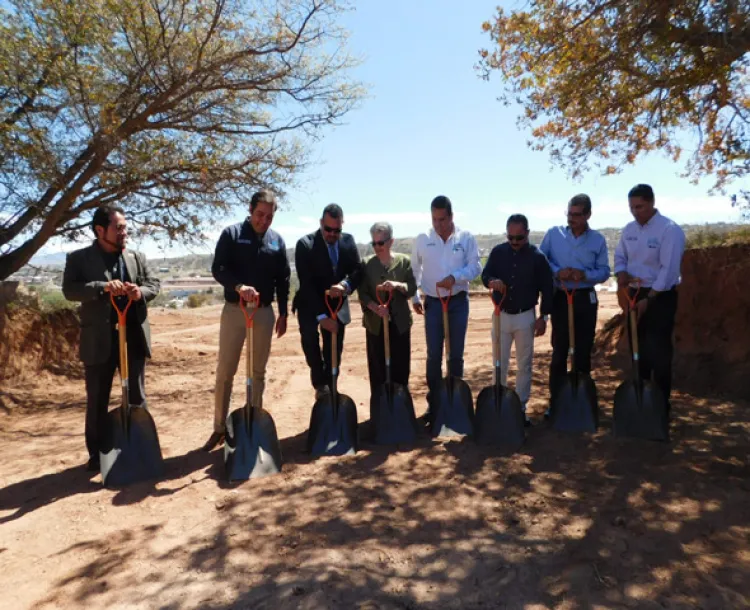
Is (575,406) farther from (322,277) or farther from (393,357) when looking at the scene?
(322,277)

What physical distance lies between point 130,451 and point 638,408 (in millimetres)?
3899

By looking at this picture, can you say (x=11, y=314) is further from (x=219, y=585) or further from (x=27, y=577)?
(x=219, y=585)

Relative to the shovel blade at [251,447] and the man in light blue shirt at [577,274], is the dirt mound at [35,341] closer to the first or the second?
the shovel blade at [251,447]

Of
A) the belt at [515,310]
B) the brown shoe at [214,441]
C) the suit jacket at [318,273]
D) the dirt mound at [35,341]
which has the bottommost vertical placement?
the brown shoe at [214,441]

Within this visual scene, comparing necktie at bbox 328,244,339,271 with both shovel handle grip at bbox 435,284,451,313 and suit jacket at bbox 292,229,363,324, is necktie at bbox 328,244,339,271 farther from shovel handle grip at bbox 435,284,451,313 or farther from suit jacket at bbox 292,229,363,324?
shovel handle grip at bbox 435,284,451,313

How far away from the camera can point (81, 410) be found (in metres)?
6.25

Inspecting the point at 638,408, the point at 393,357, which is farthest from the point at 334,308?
the point at 638,408

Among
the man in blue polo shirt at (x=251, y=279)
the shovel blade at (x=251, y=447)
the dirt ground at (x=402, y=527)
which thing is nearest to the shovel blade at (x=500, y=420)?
the dirt ground at (x=402, y=527)

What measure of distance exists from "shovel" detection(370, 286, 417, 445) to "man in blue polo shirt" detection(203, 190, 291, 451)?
0.90 meters

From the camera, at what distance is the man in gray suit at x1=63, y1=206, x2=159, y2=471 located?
375cm

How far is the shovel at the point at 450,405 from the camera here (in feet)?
14.9

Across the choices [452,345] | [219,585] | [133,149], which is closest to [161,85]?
[133,149]

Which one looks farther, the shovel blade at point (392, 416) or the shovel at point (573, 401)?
the shovel at point (573, 401)

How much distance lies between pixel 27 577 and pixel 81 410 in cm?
392
